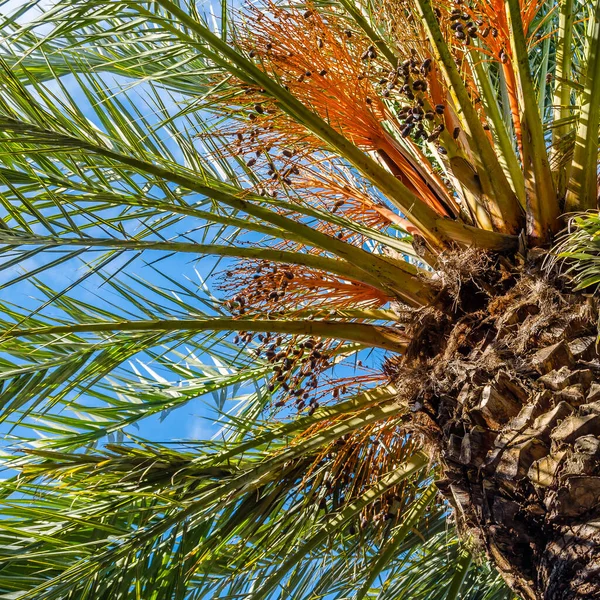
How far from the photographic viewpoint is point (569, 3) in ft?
8.33

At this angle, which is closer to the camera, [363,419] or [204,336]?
[363,419]

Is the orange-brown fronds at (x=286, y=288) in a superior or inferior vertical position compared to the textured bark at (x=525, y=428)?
superior

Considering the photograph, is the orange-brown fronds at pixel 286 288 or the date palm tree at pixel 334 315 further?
the orange-brown fronds at pixel 286 288

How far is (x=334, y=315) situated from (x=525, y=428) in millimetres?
992

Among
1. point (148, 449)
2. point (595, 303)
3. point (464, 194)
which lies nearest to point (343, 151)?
point (464, 194)

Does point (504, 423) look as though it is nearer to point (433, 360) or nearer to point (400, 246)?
point (433, 360)

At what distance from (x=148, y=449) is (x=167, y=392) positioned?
2.84 ft

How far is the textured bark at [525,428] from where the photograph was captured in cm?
200

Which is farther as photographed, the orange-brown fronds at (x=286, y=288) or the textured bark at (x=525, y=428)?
the orange-brown fronds at (x=286, y=288)

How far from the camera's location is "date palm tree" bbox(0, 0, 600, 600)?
2178 millimetres

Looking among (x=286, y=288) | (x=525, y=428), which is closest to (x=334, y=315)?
(x=286, y=288)

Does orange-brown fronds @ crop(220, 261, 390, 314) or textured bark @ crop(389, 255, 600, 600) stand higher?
orange-brown fronds @ crop(220, 261, 390, 314)

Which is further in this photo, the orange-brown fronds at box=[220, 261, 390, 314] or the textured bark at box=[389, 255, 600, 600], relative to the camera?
the orange-brown fronds at box=[220, 261, 390, 314]

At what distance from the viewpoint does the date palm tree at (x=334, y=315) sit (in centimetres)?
218
